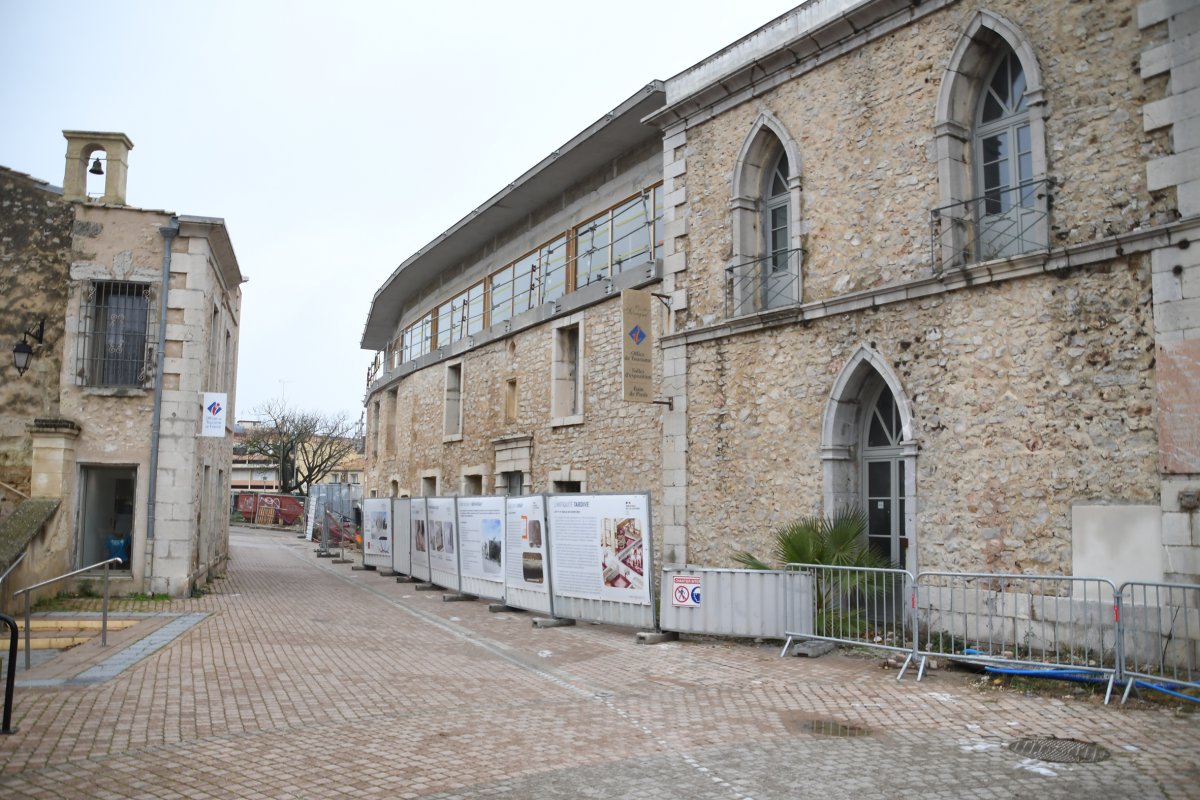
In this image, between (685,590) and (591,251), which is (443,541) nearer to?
(591,251)

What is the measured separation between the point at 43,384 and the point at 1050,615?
552 inches

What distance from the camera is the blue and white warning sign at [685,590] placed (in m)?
10.4

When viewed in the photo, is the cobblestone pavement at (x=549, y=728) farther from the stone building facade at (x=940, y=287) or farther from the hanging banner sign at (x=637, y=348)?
the hanging banner sign at (x=637, y=348)

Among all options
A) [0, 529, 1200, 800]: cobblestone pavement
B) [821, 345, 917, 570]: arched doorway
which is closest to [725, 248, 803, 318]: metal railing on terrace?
[821, 345, 917, 570]: arched doorway

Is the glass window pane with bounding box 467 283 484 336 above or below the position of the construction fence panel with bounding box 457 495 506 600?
above

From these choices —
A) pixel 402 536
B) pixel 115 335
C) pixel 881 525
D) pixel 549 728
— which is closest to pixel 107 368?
pixel 115 335

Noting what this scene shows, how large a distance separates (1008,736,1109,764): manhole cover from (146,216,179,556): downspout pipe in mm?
12413

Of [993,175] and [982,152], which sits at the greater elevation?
[982,152]

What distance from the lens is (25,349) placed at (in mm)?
13648

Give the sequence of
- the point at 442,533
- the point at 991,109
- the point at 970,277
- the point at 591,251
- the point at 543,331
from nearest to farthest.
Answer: the point at 970,277, the point at 991,109, the point at 442,533, the point at 591,251, the point at 543,331

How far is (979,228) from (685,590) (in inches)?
204

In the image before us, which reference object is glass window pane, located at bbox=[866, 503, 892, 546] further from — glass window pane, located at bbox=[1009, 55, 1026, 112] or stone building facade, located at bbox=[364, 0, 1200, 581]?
glass window pane, located at bbox=[1009, 55, 1026, 112]

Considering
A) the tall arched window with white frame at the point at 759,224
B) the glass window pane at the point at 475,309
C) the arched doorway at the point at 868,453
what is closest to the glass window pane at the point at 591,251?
the tall arched window with white frame at the point at 759,224

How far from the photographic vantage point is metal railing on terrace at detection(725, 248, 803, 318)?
12.7 metres
